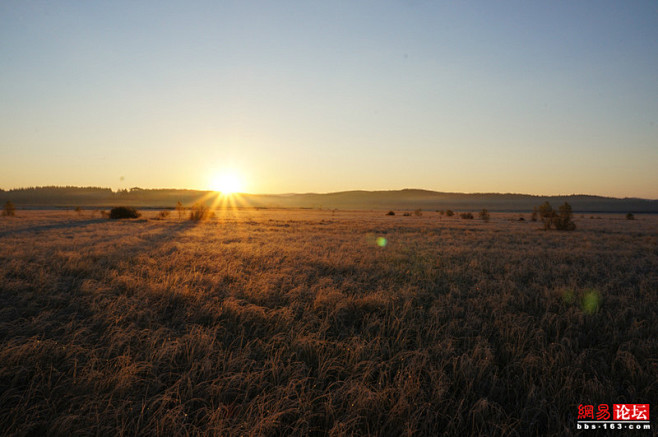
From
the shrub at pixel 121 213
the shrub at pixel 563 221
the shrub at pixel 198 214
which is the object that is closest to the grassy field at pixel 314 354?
the shrub at pixel 563 221

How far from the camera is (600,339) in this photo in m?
4.12

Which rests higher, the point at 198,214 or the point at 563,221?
the point at 198,214

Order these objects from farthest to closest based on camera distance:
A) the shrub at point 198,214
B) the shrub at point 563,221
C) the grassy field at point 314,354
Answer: the shrub at point 198,214 → the shrub at point 563,221 → the grassy field at point 314,354

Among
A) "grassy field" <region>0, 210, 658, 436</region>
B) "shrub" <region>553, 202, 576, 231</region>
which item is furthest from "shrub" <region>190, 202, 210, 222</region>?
"shrub" <region>553, 202, 576, 231</region>

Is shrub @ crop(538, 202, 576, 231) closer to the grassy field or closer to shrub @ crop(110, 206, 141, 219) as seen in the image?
the grassy field

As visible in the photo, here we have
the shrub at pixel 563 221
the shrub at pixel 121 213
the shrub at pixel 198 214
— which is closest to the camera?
the shrub at pixel 563 221

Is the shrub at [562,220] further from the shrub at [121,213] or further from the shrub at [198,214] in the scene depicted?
the shrub at [121,213]

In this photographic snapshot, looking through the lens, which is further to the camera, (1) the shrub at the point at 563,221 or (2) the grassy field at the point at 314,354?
(1) the shrub at the point at 563,221

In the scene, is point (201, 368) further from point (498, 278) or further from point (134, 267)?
point (498, 278)

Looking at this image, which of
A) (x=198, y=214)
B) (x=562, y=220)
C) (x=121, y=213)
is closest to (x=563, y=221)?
(x=562, y=220)

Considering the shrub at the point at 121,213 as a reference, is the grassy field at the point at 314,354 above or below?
below

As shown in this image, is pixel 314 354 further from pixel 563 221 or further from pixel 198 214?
pixel 198 214

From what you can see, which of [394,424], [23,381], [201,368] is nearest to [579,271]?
[394,424]

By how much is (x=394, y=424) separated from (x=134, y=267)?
8211 millimetres
